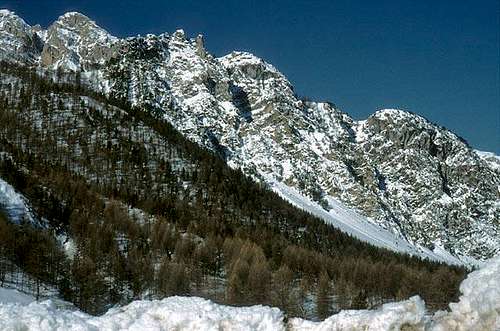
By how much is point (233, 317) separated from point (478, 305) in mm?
7950

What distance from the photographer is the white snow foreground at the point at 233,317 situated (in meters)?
18.0

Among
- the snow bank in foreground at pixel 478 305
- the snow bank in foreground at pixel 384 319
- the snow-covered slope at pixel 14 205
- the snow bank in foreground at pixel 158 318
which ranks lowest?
the snow-covered slope at pixel 14 205

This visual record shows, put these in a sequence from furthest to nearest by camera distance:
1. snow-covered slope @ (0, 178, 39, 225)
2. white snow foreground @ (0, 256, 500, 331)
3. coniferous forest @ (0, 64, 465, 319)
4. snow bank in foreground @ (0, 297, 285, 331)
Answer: snow-covered slope @ (0, 178, 39, 225) → coniferous forest @ (0, 64, 465, 319) → snow bank in foreground @ (0, 297, 285, 331) → white snow foreground @ (0, 256, 500, 331)

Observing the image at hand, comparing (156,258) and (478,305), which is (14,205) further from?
(478,305)

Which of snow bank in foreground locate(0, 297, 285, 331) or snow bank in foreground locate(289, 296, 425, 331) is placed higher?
snow bank in foreground locate(289, 296, 425, 331)

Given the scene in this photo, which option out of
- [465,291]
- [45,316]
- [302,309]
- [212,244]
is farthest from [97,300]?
[465,291]

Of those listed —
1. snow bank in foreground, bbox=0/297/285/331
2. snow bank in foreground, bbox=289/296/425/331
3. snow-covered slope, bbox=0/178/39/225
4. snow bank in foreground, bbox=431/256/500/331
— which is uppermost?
snow bank in foreground, bbox=431/256/500/331

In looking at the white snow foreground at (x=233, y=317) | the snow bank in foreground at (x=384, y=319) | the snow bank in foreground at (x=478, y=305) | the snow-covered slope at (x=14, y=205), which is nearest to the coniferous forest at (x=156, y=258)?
the snow-covered slope at (x=14, y=205)

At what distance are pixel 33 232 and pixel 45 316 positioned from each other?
315 feet

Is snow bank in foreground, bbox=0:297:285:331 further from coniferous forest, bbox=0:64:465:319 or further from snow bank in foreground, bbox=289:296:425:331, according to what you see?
coniferous forest, bbox=0:64:465:319

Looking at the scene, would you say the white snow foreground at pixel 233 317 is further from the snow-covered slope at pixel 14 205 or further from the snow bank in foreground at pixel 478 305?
the snow-covered slope at pixel 14 205

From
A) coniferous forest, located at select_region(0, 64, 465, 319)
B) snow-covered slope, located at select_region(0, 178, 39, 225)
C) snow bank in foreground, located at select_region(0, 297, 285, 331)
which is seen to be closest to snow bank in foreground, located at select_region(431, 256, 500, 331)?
snow bank in foreground, located at select_region(0, 297, 285, 331)

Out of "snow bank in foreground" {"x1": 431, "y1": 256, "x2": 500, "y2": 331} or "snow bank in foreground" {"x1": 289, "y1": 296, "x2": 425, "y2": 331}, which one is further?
"snow bank in foreground" {"x1": 289, "y1": 296, "x2": 425, "y2": 331}

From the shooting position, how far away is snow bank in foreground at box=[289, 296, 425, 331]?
19234 millimetres
